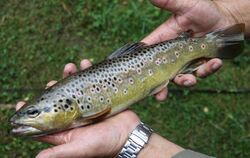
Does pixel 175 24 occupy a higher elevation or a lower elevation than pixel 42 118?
higher

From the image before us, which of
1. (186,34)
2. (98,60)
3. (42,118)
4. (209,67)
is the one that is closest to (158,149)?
(209,67)

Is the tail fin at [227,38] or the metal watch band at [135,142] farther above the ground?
the tail fin at [227,38]

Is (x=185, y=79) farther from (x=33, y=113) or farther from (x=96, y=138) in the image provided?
(x=33, y=113)

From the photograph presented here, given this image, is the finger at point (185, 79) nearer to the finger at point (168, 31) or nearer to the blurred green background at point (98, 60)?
the finger at point (168, 31)

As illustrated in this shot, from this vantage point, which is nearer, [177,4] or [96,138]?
[96,138]

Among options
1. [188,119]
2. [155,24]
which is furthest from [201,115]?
[155,24]

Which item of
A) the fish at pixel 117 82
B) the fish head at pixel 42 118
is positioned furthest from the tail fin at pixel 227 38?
the fish head at pixel 42 118
